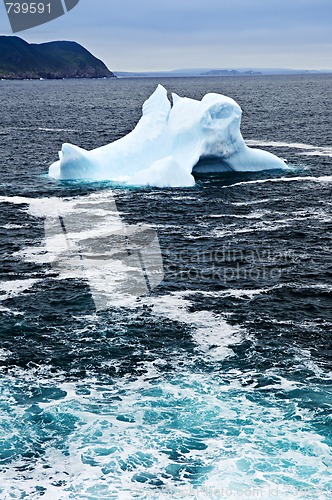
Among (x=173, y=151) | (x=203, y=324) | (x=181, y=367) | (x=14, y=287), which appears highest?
(x=173, y=151)

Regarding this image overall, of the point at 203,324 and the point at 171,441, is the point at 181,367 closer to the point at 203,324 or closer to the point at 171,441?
the point at 203,324

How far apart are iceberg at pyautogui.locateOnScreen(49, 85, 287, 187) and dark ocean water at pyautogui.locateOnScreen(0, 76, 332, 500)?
968 cm

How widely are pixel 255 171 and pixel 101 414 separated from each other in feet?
150

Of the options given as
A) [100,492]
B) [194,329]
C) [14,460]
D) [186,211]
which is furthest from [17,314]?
[186,211]

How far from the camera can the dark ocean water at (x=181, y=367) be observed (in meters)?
20.6

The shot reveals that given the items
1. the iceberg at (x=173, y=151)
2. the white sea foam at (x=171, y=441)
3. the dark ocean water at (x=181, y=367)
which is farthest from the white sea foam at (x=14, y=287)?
the iceberg at (x=173, y=151)

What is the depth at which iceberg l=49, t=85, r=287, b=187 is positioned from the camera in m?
59.7

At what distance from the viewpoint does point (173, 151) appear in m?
64.0

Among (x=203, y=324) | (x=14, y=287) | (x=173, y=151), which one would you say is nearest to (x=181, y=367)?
(x=203, y=324)

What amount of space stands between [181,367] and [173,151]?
3990 centimetres

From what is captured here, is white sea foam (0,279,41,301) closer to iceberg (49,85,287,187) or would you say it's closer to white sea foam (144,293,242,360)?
white sea foam (144,293,242,360)

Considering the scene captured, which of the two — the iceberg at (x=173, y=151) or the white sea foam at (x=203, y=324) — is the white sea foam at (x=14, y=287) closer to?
the white sea foam at (x=203, y=324)

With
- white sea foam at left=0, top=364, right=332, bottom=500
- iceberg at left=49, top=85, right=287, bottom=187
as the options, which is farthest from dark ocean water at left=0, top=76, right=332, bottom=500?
iceberg at left=49, top=85, right=287, bottom=187

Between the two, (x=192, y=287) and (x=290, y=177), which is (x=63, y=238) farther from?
(x=290, y=177)
